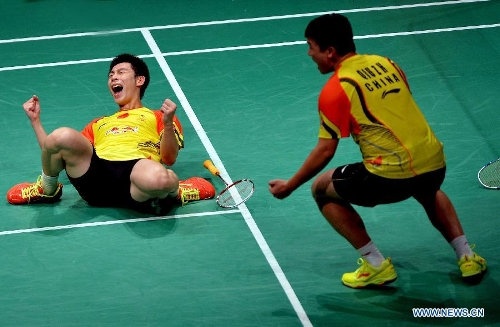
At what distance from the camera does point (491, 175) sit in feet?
26.7

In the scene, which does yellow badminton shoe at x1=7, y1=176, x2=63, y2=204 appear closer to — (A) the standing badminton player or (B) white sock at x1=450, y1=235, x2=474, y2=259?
(A) the standing badminton player

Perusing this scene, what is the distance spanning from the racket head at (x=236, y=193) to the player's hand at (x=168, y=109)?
27.5 inches

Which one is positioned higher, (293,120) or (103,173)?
(103,173)

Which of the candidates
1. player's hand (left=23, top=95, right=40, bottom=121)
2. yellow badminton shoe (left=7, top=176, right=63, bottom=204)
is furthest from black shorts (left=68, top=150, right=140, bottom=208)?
player's hand (left=23, top=95, right=40, bottom=121)

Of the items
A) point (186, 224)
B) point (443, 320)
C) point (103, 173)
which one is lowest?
point (443, 320)

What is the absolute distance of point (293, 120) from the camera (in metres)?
9.37

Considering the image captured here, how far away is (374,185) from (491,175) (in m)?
2.01

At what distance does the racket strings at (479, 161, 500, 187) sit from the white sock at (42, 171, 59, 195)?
328cm

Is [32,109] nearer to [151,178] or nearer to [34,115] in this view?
[34,115]

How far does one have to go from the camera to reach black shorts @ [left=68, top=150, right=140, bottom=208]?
7.83 meters

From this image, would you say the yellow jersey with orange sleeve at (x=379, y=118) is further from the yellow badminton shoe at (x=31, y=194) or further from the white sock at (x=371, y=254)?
the yellow badminton shoe at (x=31, y=194)

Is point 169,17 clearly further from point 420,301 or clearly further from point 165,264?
point 420,301

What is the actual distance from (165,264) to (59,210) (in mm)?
1255

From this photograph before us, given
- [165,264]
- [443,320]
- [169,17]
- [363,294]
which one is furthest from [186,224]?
[169,17]
